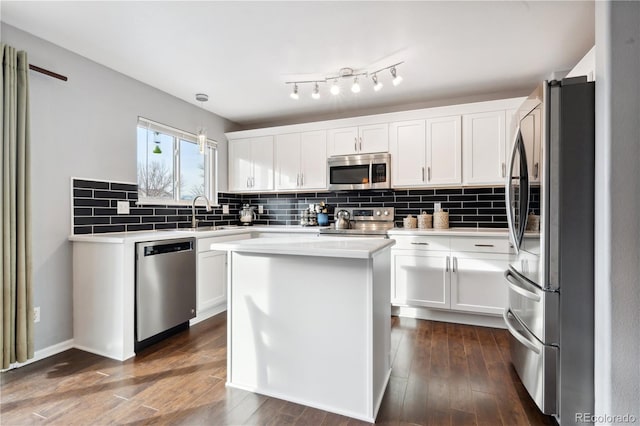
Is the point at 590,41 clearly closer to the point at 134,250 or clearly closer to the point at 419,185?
the point at 419,185

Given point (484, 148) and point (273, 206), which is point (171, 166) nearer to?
point (273, 206)

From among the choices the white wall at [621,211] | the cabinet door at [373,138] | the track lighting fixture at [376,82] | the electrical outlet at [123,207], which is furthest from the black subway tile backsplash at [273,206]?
the track lighting fixture at [376,82]

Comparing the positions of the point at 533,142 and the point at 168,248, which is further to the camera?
the point at 168,248

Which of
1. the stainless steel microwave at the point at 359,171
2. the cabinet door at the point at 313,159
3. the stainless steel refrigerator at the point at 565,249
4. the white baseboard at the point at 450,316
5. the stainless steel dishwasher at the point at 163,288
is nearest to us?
the stainless steel refrigerator at the point at 565,249

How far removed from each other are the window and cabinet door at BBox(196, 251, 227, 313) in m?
0.87

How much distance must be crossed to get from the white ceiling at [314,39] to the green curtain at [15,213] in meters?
0.45

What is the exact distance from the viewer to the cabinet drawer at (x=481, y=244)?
288 centimetres

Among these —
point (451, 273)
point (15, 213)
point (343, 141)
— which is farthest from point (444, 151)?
point (15, 213)

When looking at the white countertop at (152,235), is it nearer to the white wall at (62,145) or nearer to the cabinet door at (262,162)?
the white wall at (62,145)

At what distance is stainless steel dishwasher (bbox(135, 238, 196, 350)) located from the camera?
2.45 meters

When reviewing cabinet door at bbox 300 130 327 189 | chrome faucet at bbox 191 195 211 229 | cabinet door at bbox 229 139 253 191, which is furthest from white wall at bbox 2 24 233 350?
cabinet door at bbox 300 130 327 189

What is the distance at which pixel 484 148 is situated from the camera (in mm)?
3221

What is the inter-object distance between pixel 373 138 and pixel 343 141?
0.37 meters

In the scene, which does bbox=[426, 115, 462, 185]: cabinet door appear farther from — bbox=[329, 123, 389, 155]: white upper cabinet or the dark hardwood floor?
the dark hardwood floor
